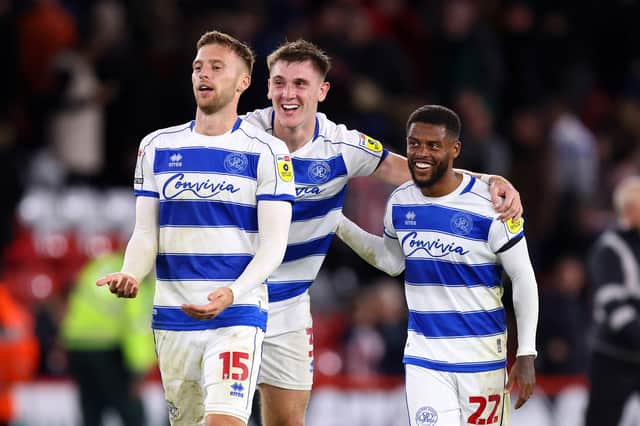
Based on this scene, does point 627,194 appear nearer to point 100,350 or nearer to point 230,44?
point 230,44

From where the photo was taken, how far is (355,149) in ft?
24.8

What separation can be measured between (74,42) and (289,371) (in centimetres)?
703

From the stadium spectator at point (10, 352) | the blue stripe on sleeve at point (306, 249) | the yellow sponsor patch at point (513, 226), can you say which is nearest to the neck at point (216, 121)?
the blue stripe on sleeve at point (306, 249)

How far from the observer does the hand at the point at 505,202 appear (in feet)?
22.6

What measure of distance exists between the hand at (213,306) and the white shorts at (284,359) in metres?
1.36

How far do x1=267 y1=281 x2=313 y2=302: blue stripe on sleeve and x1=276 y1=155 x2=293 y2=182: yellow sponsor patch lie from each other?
41.1 inches

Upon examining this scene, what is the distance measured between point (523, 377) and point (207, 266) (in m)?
1.70

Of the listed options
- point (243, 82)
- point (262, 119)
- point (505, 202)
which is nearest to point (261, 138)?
point (243, 82)

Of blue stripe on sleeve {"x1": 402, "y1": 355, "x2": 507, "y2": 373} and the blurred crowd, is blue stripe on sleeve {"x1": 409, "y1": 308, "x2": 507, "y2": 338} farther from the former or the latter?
the blurred crowd

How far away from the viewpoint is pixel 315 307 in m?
13.1

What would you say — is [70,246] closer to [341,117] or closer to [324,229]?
[341,117]

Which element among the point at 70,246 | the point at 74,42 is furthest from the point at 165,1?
the point at 70,246

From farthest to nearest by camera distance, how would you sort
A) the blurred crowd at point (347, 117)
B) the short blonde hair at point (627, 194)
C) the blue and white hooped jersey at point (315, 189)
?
the blurred crowd at point (347, 117) → the short blonde hair at point (627, 194) → the blue and white hooped jersey at point (315, 189)

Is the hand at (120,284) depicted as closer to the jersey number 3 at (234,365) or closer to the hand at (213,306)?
the hand at (213,306)
